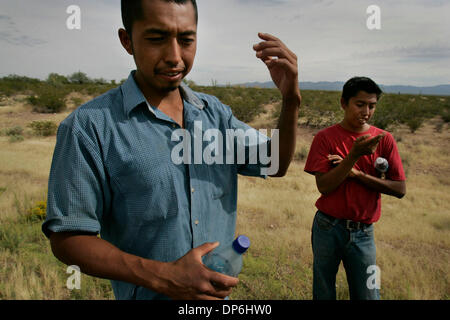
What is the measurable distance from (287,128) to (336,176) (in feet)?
3.48

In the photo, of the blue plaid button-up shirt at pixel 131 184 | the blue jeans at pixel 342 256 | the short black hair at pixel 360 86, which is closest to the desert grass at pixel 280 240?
the blue jeans at pixel 342 256

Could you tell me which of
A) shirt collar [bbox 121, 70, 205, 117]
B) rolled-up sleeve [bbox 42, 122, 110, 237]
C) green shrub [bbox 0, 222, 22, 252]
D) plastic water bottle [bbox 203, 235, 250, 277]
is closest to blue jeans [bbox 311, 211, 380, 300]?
plastic water bottle [bbox 203, 235, 250, 277]

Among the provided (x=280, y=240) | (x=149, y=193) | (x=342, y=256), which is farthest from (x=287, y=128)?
(x=280, y=240)

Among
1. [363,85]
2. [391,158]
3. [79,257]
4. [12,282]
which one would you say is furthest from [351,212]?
[12,282]

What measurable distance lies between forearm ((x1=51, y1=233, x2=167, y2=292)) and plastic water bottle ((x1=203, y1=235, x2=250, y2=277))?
0.29m

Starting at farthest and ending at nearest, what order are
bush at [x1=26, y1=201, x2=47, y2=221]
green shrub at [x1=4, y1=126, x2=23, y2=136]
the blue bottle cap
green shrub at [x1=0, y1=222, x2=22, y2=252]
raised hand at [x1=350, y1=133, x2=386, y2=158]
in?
green shrub at [x1=4, y1=126, x2=23, y2=136]
bush at [x1=26, y1=201, x2=47, y2=221]
green shrub at [x1=0, y1=222, x2=22, y2=252]
raised hand at [x1=350, y1=133, x2=386, y2=158]
the blue bottle cap

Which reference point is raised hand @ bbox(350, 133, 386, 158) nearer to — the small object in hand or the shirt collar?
the small object in hand

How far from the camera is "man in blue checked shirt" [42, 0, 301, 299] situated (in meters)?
1.06

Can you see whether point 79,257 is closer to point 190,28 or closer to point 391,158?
point 190,28

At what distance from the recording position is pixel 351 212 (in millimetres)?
2268

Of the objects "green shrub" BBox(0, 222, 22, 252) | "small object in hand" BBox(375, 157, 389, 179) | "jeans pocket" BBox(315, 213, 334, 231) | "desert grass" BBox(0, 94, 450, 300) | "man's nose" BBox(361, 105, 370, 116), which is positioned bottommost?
"desert grass" BBox(0, 94, 450, 300)

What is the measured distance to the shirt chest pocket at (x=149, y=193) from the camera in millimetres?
1186

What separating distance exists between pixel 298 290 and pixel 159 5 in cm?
326

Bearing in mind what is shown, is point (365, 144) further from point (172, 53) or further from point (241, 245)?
point (172, 53)
